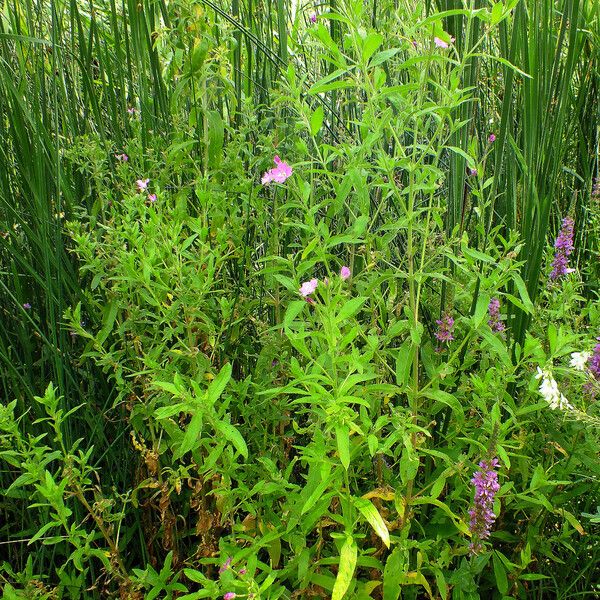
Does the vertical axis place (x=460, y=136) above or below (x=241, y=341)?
above

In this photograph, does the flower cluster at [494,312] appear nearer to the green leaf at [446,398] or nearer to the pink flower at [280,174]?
the green leaf at [446,398]

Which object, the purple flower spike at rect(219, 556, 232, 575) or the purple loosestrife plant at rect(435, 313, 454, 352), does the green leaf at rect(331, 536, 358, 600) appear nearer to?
the purple flower spike at rect(219, 556, 232, 575)

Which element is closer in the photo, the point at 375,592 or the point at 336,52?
the point at 336,52

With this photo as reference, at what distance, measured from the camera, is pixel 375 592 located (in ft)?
3.85

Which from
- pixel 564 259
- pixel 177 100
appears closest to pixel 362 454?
pixel 564 259

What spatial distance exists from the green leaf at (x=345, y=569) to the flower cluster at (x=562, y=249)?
63 cm

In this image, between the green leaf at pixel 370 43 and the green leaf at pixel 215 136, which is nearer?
the green leaf at pixel 370 43

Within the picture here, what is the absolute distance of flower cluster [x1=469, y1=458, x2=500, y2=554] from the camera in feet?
3.31

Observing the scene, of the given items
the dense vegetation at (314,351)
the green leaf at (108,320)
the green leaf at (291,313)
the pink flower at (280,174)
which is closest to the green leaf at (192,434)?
the dense vegetation at (314,351)

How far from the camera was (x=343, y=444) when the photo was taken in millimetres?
873

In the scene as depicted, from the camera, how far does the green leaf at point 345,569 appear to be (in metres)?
0.93

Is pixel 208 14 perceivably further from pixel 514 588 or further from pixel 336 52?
pixel 514 588

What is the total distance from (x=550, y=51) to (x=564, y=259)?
0.37m

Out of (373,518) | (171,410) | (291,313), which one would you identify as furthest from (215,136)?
(373,518)
